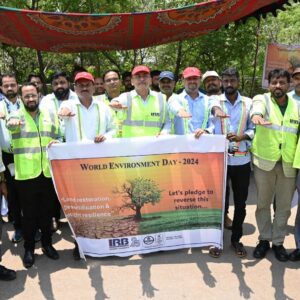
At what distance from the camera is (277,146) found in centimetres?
365

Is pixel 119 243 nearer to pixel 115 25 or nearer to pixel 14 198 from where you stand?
pixel 14 198

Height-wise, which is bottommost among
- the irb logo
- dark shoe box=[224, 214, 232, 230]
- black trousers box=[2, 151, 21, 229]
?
dark shoe box=[224, 214, 232, 230]

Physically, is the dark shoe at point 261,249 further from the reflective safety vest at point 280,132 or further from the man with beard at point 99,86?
the man with beard at point 99,86

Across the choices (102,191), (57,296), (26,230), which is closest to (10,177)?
(26,230)

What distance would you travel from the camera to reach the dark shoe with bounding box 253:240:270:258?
12.9 ft

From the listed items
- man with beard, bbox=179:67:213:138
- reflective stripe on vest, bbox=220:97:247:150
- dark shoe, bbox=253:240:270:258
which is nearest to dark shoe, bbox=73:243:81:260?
man with beard, bbox=179:67:213:138

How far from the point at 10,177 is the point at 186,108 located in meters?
2.28

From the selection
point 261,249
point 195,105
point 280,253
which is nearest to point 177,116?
point 195,105

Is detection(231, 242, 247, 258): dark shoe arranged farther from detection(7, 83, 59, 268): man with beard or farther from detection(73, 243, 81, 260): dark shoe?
detection(7, 83, 59, 268): man with beard

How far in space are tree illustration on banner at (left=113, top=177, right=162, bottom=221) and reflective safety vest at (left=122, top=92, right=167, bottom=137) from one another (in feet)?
1.64

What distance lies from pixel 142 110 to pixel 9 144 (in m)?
1.63

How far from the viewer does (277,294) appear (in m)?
3.28

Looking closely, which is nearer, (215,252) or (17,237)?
(215,252)

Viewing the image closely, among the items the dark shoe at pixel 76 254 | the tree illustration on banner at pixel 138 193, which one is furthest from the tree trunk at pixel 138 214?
the dark shoe at pixel 76 254
